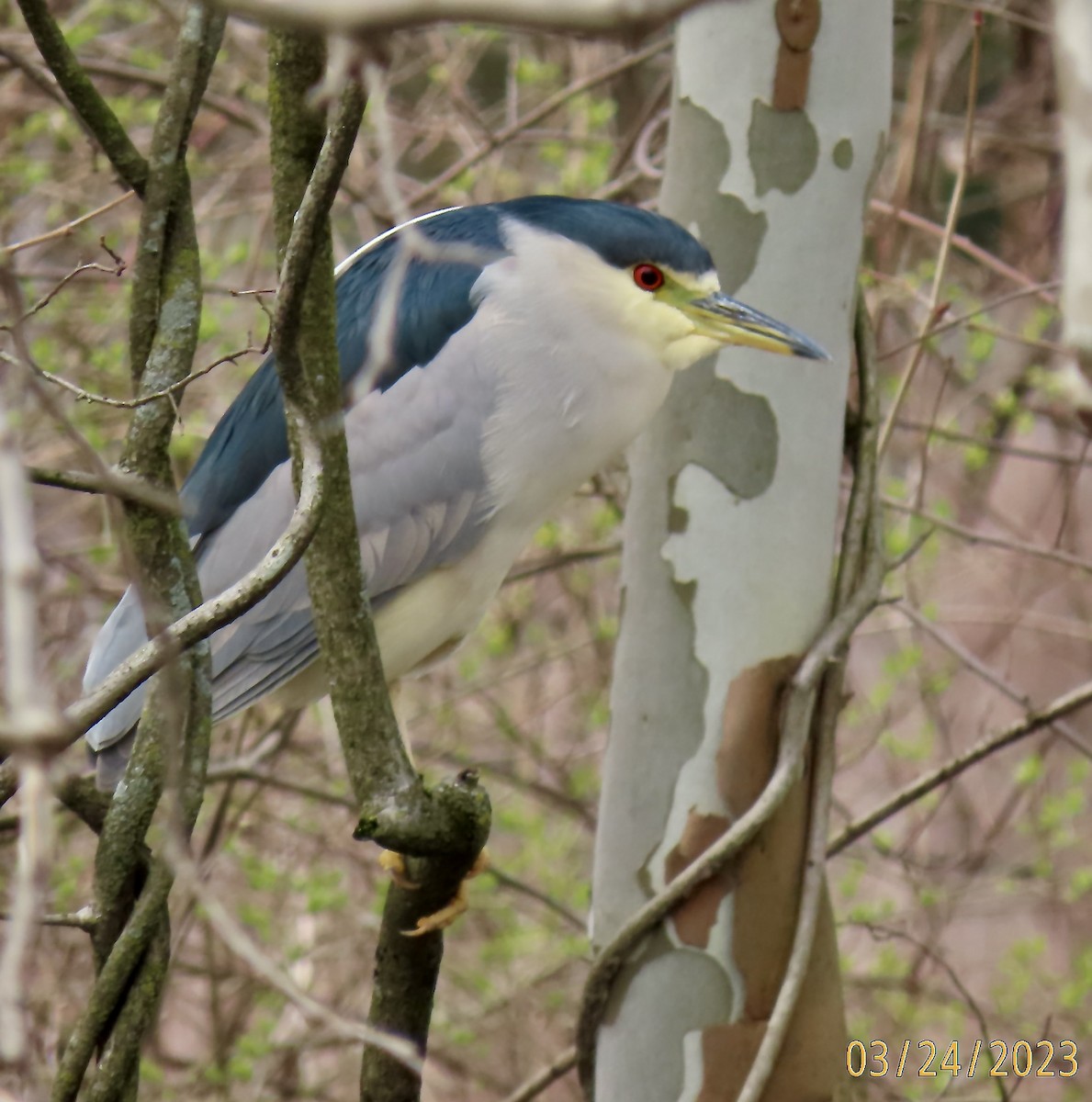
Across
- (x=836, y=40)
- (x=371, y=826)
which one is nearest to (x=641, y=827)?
(x=371, y=826)

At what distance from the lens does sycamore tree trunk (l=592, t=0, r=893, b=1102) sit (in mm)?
1667

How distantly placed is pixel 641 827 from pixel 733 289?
63 centimetres

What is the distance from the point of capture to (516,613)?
133 inches

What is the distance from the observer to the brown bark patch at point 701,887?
1.67 meters

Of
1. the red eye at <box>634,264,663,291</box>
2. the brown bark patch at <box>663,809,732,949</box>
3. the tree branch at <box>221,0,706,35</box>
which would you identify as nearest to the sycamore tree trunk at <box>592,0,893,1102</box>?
the brown bark patch at <box>663,809,732,949</box>

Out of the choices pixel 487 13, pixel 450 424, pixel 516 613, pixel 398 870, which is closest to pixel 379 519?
pixel 450 424

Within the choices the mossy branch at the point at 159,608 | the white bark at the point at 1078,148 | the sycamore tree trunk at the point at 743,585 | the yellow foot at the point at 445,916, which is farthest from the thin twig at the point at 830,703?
the white bark at the point at 1078,148

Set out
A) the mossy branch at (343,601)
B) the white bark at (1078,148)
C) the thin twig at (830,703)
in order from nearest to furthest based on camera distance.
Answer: the white bark at (1078,148)
the mossy branch at (343,601)
the thin twig at (830,703)

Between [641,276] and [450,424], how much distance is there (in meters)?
0.31

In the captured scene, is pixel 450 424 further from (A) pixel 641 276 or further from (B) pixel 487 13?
(B) pixel 487 13

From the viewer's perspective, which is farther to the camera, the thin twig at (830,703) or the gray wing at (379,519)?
the gray wing at (379,519)

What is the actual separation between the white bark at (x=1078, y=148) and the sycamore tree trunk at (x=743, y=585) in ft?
4.18

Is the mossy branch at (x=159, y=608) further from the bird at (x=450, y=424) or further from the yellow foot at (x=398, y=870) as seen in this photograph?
the bird at (x=450, y=424)

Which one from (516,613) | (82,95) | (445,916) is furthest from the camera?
(516,613)
